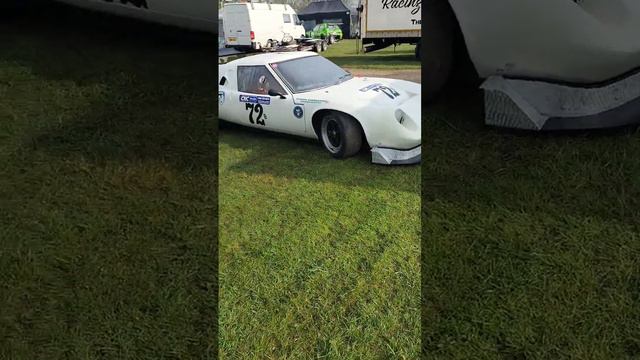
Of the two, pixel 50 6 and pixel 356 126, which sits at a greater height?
pixel 50 6

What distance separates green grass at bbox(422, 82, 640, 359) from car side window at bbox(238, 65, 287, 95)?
0.87 meters

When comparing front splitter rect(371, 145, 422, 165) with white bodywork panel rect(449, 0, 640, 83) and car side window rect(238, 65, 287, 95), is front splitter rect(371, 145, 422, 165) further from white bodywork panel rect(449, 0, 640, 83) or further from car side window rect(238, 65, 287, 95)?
white bodywork panel rect(449, 0, 640, 83)

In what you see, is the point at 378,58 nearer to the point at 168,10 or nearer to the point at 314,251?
the point at 314,251

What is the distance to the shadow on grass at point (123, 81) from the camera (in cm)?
220

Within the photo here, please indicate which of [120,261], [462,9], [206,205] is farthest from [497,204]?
[120,261]

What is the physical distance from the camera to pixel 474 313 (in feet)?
5.15

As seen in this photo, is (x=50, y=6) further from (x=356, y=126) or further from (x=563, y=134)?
(x=563, y=134)

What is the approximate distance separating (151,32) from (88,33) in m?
0.80

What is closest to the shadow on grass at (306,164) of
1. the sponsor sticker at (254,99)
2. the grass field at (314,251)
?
the grass field at (314,251)

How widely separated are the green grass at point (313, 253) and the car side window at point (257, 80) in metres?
0.18

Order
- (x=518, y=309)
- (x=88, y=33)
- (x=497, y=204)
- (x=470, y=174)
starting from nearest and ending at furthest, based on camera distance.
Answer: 1. (x=518, y=309)
2. (x=497, y=204)
3. (x=470, y=174)
4. (x=88, y=33)

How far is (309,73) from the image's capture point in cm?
164

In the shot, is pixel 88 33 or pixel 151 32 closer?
pixel 151 32

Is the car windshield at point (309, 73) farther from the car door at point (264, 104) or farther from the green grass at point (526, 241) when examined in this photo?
the green grass at point (526, 241)
